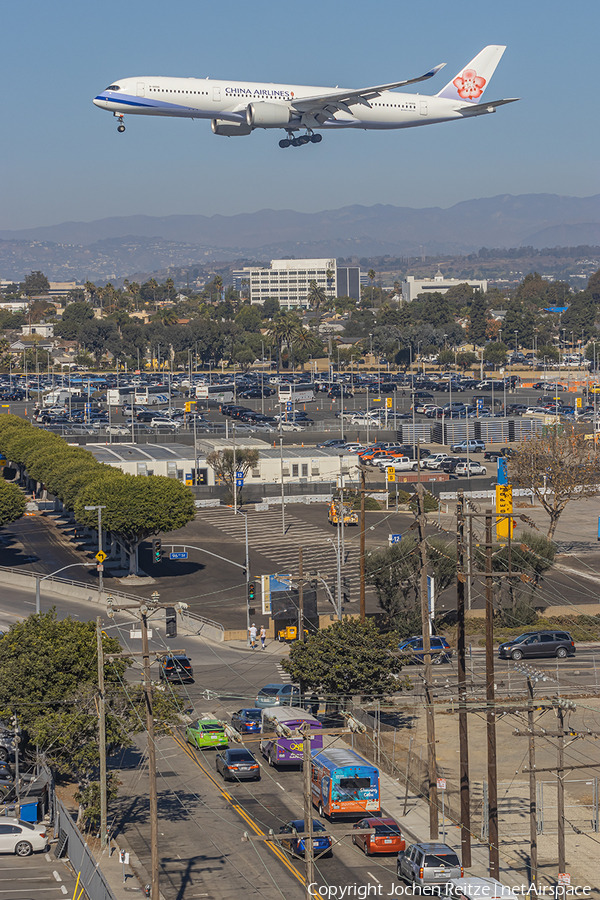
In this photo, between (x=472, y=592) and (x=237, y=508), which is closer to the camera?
(x=472, y=592)

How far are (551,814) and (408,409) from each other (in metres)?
139

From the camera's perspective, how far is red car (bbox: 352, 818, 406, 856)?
32219 mm

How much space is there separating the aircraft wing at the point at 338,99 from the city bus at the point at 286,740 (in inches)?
1546

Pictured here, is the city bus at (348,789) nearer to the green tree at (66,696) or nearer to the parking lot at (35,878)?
the green tree at (66,696)

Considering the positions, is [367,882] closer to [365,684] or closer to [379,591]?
[365,684]

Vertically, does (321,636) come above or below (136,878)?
above

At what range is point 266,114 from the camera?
6500 cm

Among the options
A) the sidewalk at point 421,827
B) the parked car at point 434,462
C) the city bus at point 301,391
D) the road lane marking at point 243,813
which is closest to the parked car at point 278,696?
the road lane marking at point 243,813

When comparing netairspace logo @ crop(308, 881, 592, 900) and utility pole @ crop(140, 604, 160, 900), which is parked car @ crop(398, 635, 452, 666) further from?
utility pole @ crop(140, 604, 160, 900)

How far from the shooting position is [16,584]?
242 feet

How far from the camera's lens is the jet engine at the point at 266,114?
6462 cm

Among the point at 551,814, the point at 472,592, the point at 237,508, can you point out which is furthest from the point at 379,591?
the point at 237,508

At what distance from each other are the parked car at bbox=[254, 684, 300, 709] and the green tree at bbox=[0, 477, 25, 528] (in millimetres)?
→ 36165

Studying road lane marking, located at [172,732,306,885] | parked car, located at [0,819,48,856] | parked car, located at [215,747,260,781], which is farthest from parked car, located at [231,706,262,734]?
parked car, located at [0,819,48,856]
